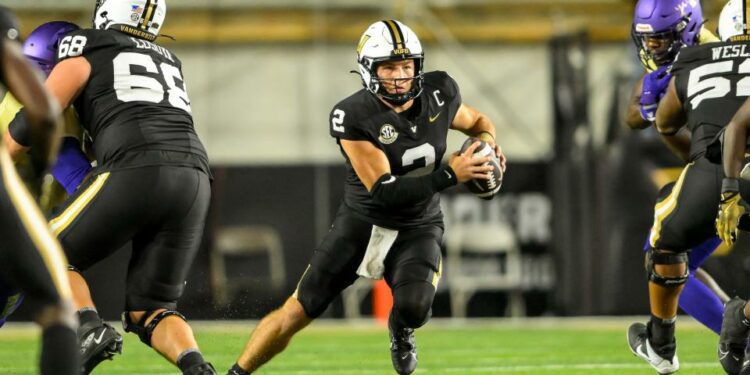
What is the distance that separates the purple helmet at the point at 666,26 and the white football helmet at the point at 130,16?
2341 mm

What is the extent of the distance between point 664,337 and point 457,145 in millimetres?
8148

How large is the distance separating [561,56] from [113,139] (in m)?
7.90

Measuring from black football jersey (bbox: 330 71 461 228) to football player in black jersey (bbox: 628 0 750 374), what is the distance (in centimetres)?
99

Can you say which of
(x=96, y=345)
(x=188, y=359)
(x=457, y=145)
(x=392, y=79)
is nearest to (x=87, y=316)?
(x=96, y=345)

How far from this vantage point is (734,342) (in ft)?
17.5

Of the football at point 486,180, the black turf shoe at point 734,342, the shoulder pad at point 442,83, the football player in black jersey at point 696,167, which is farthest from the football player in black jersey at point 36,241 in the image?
the black turf shoe at point 734,342

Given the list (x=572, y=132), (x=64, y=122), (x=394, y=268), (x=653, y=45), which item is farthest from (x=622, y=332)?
(x=64, y=122)

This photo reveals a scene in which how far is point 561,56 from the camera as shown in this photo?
477 inches

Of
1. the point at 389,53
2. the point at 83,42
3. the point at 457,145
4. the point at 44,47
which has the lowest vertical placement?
the point at 457,145

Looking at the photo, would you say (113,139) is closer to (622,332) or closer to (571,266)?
(622,332)

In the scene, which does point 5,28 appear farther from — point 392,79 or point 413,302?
point 413,302

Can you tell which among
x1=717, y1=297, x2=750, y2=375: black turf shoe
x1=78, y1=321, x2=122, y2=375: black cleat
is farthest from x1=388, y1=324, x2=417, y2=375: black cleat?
x1=717, y1=297, x2=750, y2=375: black turf shoe

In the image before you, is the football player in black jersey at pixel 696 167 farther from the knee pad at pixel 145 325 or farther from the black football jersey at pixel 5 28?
the black football jersey at pixel 5 28

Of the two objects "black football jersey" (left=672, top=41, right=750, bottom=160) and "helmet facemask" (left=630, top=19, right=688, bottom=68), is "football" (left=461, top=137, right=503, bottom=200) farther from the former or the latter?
"helmet facemask" (left=630, top=19, right=688, bottom=68)
